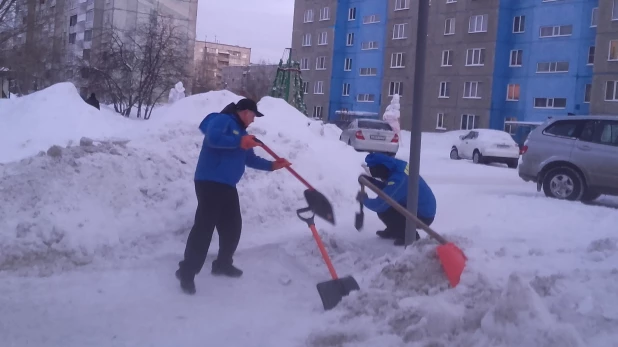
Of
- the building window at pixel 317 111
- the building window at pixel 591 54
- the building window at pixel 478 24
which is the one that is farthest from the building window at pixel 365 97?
the building window at pixel 591 54

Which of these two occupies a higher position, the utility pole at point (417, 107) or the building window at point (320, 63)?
the building window at point (320, 63)

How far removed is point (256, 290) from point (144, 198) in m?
2.41

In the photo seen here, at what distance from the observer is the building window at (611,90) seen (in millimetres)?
38500

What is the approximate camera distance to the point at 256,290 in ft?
18.5

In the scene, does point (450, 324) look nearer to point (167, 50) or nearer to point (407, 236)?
point (407, 236)

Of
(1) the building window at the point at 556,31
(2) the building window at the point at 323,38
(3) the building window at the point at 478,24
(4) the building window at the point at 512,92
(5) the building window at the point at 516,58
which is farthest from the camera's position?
(2) the building window at the point at 323,38

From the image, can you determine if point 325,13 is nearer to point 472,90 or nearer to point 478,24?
point 478,24

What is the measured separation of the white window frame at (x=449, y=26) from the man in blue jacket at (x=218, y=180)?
44.3 meters

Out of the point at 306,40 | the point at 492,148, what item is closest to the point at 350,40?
the point at 306,40

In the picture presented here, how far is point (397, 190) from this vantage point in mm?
6785

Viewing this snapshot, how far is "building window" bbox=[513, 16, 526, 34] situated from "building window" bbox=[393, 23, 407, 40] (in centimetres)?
919

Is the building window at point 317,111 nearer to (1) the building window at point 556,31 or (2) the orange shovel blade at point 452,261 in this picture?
(1) the building window at point 556,31

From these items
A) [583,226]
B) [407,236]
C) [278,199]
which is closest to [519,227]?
[583,226]

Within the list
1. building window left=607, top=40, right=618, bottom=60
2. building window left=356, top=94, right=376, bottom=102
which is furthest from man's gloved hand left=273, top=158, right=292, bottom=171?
building window left=356, top=94, right=376, bottom=102
